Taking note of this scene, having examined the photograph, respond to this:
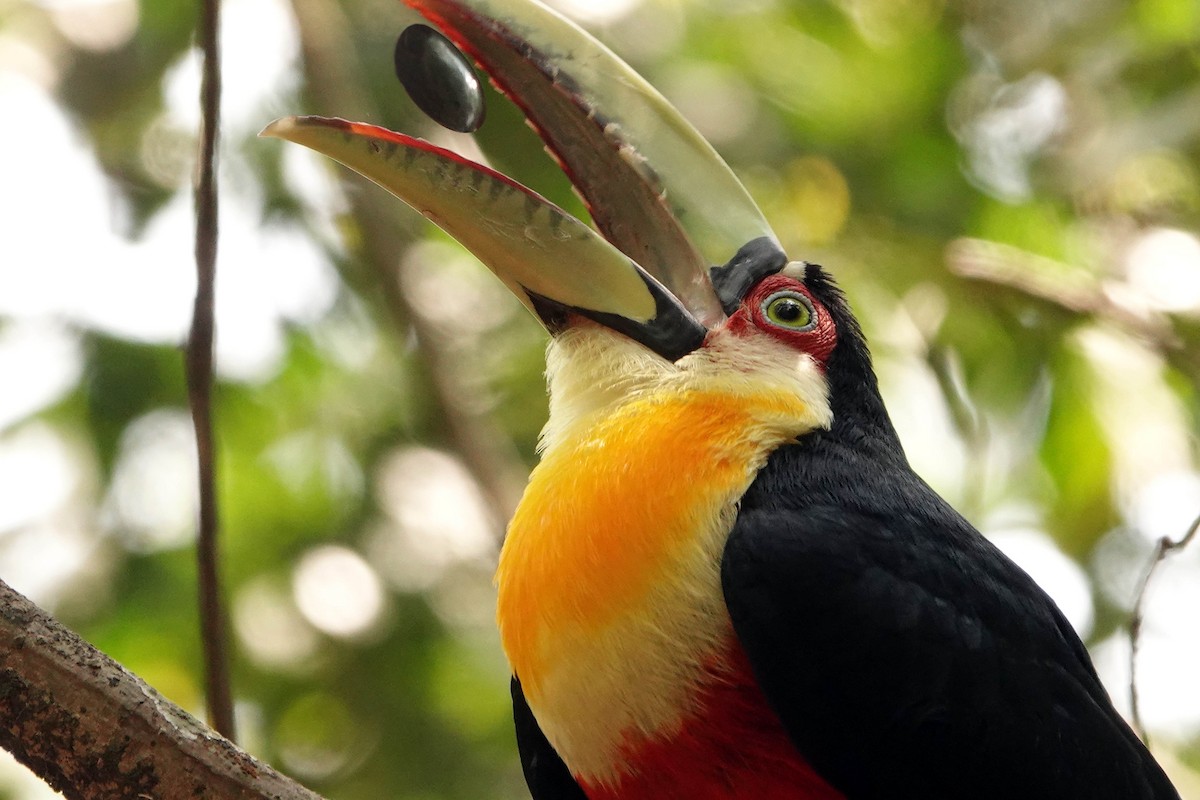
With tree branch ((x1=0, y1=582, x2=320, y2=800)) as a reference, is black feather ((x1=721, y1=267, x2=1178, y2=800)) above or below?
above

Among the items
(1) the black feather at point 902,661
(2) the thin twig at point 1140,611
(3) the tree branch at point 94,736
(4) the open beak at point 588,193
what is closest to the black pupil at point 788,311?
(4) the open beak at point 588,193

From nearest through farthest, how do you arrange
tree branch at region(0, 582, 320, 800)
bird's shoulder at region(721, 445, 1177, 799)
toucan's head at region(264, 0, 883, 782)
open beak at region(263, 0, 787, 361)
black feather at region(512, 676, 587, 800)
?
1. tree branch at region(0, 582, 320, 800)
2. bird's shoulder at region(721, 445, 1177, 799)
3. toucan's head at region(264, 0, 883, 782)
4. open beak at region(263, 0, 787, 361)
5. black feather at region(512, 676, 587, 800)

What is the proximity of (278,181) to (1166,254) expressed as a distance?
4.76 metres

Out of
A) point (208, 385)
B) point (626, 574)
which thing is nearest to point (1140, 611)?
point (626, 574)

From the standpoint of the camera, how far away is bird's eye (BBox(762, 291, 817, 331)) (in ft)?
13.5

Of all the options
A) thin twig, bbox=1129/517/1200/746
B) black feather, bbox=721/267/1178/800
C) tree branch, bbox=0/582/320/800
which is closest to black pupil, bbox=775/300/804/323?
black feather, bbox=721/267/1178/800

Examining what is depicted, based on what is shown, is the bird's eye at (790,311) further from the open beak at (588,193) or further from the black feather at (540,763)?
the black feather at (540,763)

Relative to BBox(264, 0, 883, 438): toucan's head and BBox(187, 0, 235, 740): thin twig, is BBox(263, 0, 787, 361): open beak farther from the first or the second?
BBox(187, 0, 235, 740): thin twig

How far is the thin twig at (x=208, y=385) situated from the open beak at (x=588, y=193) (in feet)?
0.85

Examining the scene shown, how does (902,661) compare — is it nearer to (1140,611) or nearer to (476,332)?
(1140,611)

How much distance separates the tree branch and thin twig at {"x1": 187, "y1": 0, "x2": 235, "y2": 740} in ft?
2.09

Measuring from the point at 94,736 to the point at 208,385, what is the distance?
3.30 feet

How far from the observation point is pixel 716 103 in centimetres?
773

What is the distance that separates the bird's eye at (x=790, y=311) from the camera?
13.5 ft
